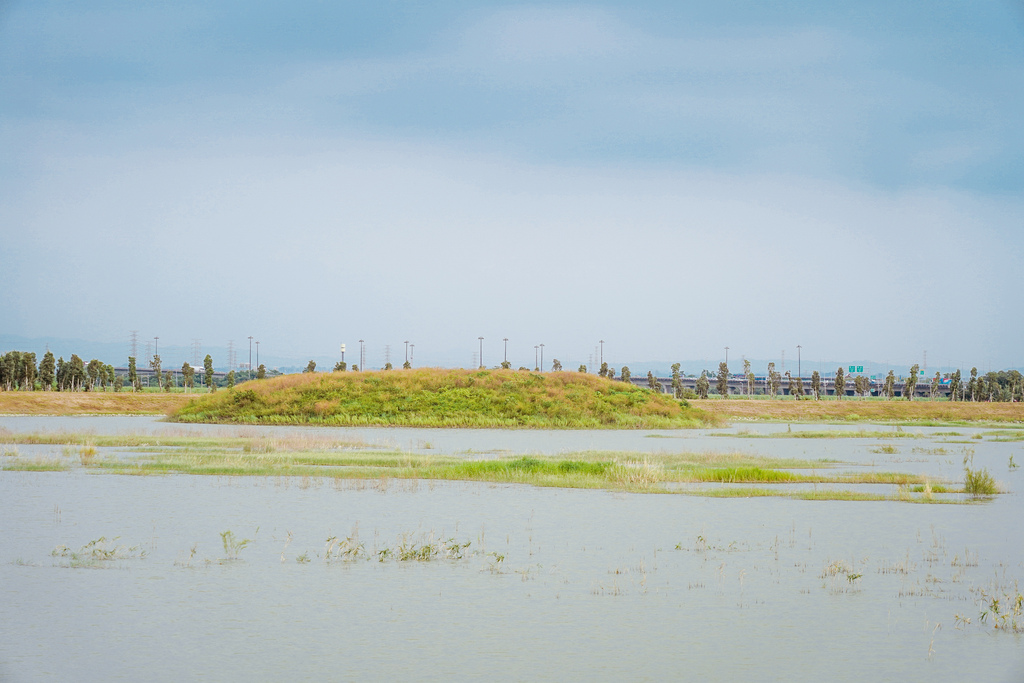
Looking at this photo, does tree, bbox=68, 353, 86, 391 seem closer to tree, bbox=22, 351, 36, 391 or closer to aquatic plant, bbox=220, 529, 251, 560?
tree, bbox=22, 351, 36, 391

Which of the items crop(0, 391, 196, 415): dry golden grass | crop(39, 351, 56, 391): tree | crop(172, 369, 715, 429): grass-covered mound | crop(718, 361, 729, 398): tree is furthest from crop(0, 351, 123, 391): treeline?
crop(718, 361, 729, 398): tree

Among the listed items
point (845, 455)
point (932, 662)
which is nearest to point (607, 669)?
point (932, 662)

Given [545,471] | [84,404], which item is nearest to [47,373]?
[84,404]

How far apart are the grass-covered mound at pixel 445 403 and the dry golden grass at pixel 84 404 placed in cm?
1056

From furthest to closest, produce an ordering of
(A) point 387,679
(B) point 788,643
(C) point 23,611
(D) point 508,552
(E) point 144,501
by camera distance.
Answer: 1. (E) point 144,501
2. (D) point 508,552
3. (C) point 23,611
4. (B) point 788,643
5. (A) point 387,679

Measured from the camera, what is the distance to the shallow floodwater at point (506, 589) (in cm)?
1012

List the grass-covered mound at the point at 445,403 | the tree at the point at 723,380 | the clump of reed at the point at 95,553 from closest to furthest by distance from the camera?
the clump of reed at the point at 95,553, the grass-covered mound at the point at 445,403, the tree at the point at 723,380

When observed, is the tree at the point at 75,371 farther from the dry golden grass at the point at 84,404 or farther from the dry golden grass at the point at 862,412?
the dry golden grass at the point at 862,412

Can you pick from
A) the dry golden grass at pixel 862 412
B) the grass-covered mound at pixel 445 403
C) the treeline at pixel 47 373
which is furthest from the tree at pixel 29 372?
the dry golden grass at pixel 862 412

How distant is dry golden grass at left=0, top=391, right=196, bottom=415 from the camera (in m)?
72.4

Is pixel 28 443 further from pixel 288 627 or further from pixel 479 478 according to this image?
pixel 288 627

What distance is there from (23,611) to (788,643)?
8.97 m

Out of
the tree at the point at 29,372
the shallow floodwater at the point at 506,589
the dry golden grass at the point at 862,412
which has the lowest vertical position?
the dry golden grass at the point at 862,412

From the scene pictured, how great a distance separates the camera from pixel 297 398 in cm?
6234
